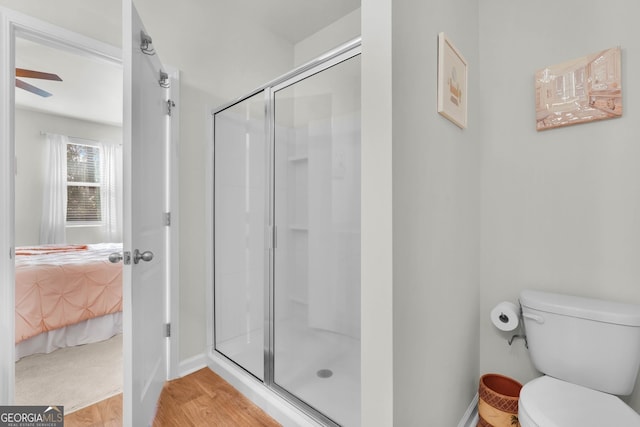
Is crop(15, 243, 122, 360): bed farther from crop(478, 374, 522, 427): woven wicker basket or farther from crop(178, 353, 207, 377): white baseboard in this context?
crop(478, 374, 522, 427): woven wicker basket

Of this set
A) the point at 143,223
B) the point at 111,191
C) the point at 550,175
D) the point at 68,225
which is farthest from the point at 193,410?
the point at 111,191

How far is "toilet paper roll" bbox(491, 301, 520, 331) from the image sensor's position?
151cm

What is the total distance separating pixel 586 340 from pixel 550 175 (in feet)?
2.53

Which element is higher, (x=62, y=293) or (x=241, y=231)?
(x=241, y=231)

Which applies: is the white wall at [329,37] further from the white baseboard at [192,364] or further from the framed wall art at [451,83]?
the white baseboard at [192,364]

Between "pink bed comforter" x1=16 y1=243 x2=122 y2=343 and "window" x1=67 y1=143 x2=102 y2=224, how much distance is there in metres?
2.36

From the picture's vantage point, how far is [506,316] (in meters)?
1.55

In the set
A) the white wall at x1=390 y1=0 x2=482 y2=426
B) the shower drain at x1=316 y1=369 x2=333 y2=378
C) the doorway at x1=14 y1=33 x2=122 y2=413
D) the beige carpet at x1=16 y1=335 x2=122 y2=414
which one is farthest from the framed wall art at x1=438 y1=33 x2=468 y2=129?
the beige carpet at x1=16 y1=335 x2=122 y2=414

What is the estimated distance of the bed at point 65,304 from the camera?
2301 mm

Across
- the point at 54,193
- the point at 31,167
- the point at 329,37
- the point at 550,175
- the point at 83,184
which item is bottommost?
the point at 550,175

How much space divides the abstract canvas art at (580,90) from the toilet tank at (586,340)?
0.85 meters

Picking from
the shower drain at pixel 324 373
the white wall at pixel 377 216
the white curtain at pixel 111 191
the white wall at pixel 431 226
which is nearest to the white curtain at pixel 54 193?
the white curtain at pixel 111 191

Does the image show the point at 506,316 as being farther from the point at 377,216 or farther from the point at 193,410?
the point at 193,410

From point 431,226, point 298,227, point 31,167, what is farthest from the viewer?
point 31,167
